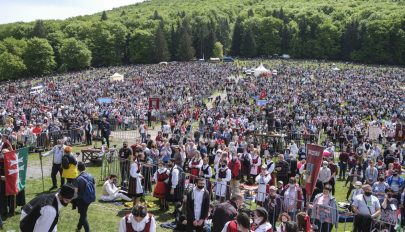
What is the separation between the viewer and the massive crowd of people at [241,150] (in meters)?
9.63

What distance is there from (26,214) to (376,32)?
327 feet

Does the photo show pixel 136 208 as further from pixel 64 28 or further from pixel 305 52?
pixel 64 28

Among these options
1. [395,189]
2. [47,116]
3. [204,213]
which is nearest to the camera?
[204,213]

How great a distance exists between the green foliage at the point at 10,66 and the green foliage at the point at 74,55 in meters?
8.53

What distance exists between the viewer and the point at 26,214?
6105 millimetres

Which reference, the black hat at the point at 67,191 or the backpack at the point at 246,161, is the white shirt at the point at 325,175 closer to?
the backpack at the point at 246,161

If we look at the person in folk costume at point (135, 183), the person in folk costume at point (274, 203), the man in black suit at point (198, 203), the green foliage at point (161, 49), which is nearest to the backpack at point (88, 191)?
the man in black suit at point (198, 203)

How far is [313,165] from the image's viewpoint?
10.7 metres

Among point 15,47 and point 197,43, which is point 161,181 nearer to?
point 197,43

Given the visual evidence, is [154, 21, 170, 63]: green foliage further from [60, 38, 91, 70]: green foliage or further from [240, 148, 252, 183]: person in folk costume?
[240, 148, 252, 183]: person in folk costume

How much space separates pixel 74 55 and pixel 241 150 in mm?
85705

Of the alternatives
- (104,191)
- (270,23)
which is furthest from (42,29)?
(104,191)

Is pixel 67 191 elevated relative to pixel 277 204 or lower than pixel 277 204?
elevated

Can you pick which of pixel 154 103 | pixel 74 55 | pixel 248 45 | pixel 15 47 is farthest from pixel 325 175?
pixel 15 47
